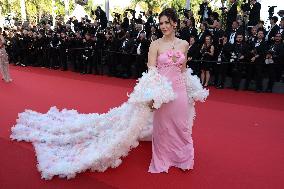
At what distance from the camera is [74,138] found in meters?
4.54

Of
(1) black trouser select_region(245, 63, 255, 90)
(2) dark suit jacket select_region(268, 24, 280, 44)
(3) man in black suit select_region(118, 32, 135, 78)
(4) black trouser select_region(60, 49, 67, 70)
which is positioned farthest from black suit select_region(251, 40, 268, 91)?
(4) black trouser select_region(60, 49, 67, 70)

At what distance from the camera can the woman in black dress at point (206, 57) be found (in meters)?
9.10

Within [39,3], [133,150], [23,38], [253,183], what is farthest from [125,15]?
[39,3]

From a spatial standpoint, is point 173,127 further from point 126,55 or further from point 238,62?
point 126,55

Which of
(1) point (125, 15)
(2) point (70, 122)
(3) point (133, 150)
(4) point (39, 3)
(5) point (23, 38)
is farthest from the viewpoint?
(4) point (39, 3)

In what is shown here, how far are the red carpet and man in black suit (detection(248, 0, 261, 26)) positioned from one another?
2.98m

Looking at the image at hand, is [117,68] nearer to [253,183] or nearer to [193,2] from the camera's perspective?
[253,183]

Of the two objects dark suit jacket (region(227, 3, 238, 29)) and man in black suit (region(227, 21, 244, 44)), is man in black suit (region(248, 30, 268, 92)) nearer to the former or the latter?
man in black suit (region(227, 21, 244, 44))

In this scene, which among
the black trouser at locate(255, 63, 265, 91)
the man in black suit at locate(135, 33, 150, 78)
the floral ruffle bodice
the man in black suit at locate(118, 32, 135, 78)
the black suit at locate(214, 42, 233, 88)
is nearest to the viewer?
the floral ruffle bodice

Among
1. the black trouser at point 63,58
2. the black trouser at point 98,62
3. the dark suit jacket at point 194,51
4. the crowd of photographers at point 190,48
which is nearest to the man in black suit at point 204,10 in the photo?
the crowd of photographers at point 190,48

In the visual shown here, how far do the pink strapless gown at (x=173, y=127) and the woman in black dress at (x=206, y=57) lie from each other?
17.6ft

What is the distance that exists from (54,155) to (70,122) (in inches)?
43.6

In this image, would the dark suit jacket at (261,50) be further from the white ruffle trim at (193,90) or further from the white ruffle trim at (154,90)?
the white ruffle trim at (154,90)

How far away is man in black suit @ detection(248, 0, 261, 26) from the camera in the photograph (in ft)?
34.5
